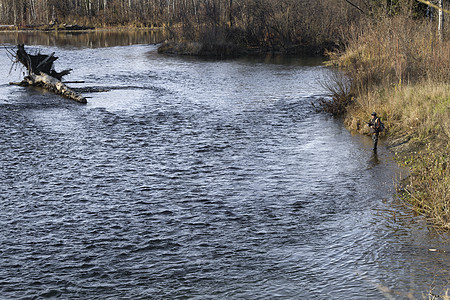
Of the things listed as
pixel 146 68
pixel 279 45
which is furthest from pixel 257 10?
pixel 146 68

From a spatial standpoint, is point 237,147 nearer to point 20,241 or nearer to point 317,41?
point 20,241

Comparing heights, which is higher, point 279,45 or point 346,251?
point 279,45

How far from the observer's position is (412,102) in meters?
15.4

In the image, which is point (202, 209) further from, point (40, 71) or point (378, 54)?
point (40, 71)

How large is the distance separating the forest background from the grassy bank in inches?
1.0

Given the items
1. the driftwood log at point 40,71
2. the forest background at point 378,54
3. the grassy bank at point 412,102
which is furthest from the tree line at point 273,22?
the grassy bank at point 412,102

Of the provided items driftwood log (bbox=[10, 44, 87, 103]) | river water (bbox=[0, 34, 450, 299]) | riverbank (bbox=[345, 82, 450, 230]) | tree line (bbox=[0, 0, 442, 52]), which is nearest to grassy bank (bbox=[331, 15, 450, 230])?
riverbank (bbox=[345, 82, 450, 230])

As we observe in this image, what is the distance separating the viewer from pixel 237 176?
12664mm

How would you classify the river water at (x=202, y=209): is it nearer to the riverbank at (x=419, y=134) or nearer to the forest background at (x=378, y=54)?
the riverbank at (x=419, y=134)

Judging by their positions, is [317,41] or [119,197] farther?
[317,41]

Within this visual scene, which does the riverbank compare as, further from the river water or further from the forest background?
the river water

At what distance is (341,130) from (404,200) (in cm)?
649

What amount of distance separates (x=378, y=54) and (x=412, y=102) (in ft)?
15.1

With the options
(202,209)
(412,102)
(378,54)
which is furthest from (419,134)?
(202,209)
